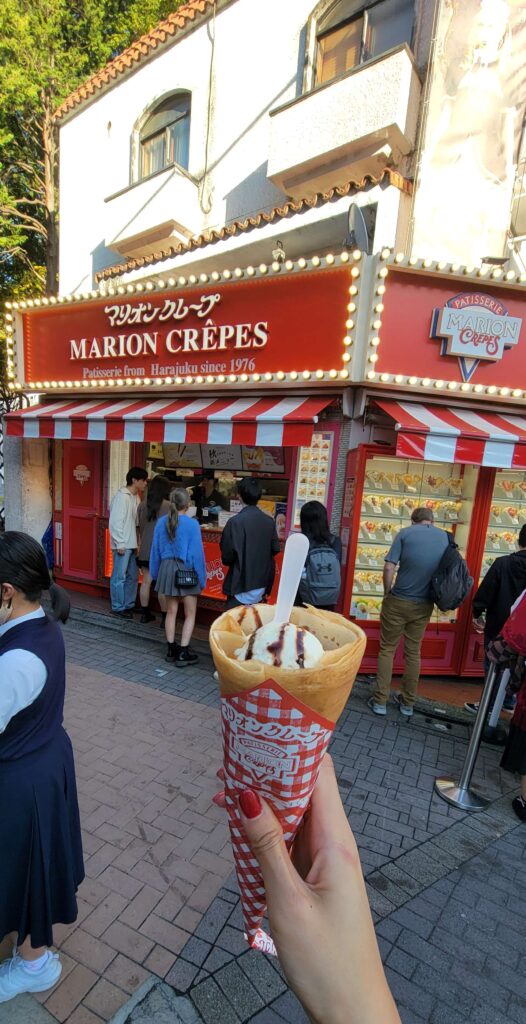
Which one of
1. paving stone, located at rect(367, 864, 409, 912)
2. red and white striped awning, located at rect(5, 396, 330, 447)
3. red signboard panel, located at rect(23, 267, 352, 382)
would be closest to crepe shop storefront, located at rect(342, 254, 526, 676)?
red signboard panel, located at rect(23, 267, 352, 382)

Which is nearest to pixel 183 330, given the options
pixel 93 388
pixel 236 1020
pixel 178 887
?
pixel 93 388

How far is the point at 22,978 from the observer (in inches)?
72.7

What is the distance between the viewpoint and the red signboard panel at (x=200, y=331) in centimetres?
493

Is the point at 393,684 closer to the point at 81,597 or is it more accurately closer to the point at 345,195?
the point at 81,597

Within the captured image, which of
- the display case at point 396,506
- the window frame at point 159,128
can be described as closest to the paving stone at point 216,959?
the display case at point 396,506

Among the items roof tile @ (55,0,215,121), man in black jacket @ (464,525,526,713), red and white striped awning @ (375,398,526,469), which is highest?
roof tile @ (55,0,215,121)

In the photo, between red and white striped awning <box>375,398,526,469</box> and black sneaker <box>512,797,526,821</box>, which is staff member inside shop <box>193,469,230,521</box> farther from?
black sneaker <box>512,797,526,821</box>

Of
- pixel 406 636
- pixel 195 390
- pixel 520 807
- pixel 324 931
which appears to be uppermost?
pixel 195 390

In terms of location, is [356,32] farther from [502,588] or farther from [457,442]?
[502,588]

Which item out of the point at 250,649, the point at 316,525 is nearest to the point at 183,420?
the point at 316,525

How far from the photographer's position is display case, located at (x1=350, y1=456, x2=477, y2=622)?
5383 mm

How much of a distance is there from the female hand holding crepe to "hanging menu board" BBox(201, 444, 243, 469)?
18.9 ft

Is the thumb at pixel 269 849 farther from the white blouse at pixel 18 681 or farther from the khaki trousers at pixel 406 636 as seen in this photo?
the khaki trousers at pixel 406 636

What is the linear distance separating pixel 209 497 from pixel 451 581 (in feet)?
13.2
